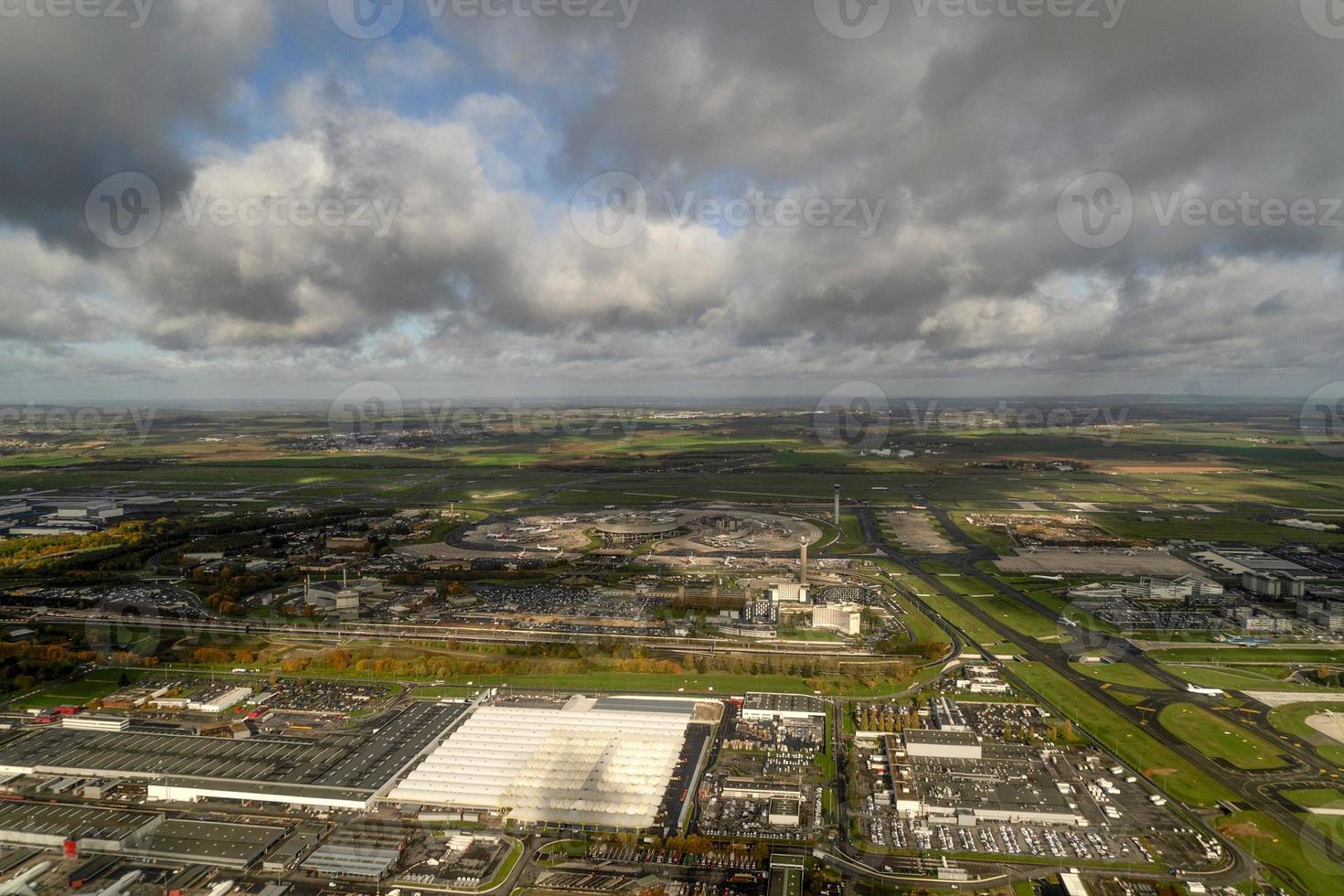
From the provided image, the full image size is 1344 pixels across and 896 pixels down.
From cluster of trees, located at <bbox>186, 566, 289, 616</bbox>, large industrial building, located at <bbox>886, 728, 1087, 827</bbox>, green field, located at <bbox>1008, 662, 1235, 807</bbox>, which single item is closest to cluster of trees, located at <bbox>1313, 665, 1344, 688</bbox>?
green field, located at <bbox>1008, 662, 1235, 807</bbox>

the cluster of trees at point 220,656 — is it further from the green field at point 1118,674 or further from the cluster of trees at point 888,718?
the green field at point 1118,674

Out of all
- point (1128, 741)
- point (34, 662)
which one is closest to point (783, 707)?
point (1128, 741)

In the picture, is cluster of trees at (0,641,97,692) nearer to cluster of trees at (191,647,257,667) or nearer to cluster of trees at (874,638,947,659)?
cluster of trees at (191,647,257,667)

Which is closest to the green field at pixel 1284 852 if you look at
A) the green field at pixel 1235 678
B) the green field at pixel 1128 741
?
the green field at pixel 1128 741

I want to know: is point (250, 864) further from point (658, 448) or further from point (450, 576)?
point (658, 448)

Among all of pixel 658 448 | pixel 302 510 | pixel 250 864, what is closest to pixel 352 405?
pixel 658 448
